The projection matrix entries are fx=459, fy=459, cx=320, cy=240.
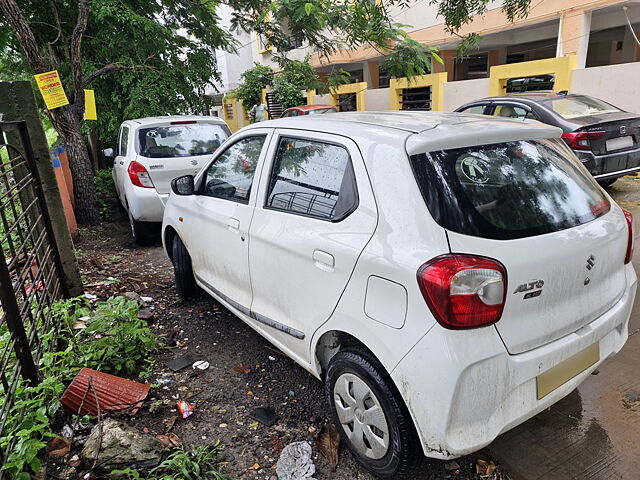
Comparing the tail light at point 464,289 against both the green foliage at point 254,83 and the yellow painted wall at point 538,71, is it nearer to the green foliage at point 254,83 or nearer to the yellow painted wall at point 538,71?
the yellow painted wall at point 538,71

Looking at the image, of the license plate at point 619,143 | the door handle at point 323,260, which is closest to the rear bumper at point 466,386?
the door handle at point 323,260

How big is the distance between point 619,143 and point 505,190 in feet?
17.1

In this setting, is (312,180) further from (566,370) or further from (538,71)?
(538,71)

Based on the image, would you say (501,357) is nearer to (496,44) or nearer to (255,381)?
(255,381)

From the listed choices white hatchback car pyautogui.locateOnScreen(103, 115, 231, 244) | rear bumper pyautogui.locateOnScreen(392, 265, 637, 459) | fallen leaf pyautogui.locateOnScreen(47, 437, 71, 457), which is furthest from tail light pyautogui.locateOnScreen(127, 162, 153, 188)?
rear bumper pyautogui.locateOnScreen(392, 265, 637, 459)

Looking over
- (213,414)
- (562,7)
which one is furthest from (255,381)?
(562,7)

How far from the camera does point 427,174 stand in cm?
199

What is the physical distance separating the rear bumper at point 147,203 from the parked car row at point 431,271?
332 centimetres

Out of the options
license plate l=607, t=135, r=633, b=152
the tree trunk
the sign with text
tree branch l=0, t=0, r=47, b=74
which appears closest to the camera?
tree branch l=0, t=0, r=47, b=74

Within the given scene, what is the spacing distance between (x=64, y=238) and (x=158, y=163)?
224cm

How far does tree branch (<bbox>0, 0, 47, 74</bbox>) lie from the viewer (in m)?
5.56

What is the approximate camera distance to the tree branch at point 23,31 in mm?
5562

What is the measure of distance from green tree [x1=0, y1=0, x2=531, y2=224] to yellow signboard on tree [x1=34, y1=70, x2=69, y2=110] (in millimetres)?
738

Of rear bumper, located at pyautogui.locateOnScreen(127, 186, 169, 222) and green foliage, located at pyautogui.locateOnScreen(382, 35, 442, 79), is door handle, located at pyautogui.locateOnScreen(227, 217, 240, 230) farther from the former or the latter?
green foliage, located at pyautogui.locateOnScreen(382, 35, 442, 79)
